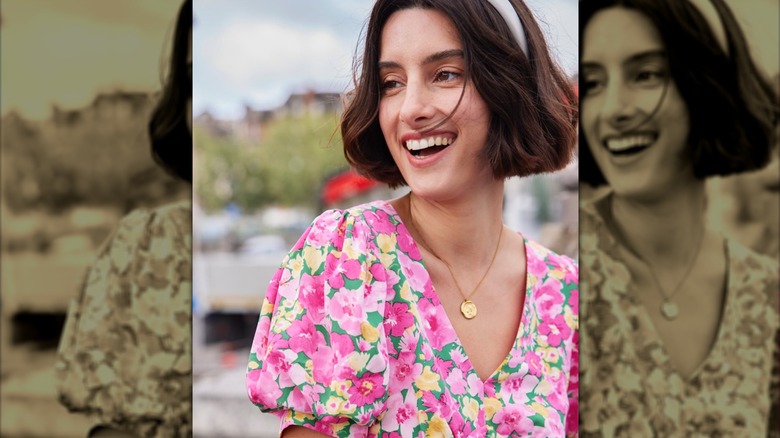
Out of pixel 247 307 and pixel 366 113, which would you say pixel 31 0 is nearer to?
pixel 366 113

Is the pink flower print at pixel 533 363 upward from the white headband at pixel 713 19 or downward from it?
downward

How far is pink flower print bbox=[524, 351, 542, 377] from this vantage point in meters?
1.33

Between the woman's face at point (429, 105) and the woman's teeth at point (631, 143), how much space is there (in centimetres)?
70

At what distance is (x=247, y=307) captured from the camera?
6.08 m

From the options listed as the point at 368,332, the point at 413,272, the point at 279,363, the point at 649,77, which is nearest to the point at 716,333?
the point at 649,77

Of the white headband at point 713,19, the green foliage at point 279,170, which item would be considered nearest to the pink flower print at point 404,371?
the white headband at point 713,19

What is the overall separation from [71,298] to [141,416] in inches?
13.7

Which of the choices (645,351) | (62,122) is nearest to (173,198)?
(62,122)

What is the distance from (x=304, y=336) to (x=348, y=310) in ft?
0.26

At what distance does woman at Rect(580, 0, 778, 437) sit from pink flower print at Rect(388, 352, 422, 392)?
785 mm

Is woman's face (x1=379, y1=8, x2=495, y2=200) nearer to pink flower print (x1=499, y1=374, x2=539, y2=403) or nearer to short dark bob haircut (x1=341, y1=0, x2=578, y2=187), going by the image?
short dark bob haircut (x1=341, y1=0, x2=578, y2=187)

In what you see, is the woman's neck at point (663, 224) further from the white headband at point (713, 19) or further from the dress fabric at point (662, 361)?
the white headband at point (713, 19)

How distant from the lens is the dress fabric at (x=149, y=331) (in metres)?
1.84

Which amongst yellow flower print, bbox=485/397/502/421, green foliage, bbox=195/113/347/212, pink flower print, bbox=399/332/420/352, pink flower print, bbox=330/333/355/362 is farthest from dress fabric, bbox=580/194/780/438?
green foliage, bbox=195/113/347/212
